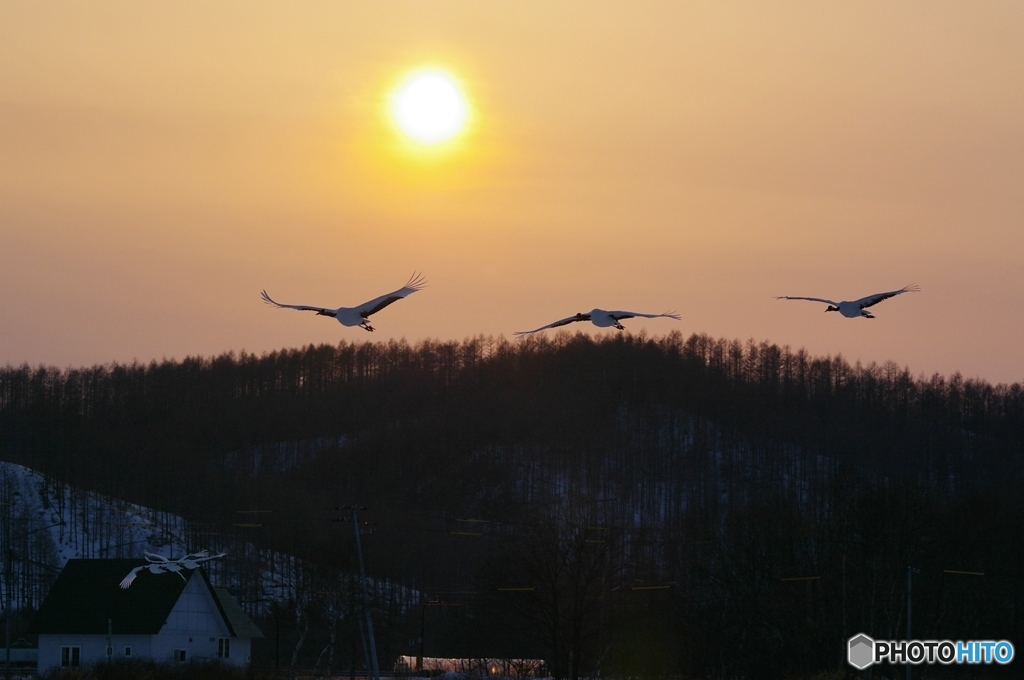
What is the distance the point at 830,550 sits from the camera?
75.7 metres

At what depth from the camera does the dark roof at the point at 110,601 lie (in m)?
73.6

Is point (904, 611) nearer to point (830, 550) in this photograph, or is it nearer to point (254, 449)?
point (830, 550)

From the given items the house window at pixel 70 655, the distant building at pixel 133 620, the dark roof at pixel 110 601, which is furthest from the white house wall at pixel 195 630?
the house window at pixel 70 655

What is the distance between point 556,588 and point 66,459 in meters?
105

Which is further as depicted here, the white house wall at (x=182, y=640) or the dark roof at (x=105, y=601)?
the dark roof at (x=105, y=601)

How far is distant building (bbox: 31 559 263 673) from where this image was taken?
73438mm

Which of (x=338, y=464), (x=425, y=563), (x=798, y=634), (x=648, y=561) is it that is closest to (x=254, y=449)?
(x=338, y=464)

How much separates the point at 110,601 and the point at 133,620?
173cm

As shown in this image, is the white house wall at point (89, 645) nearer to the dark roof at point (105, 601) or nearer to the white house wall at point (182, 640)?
the white house wall at point (182, 640)

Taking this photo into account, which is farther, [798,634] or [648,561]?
[648,561]

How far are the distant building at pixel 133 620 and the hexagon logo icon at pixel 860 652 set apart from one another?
100ft

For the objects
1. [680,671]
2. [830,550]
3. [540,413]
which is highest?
[540,413]

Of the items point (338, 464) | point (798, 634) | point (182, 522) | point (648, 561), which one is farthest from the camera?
point (338, 464)

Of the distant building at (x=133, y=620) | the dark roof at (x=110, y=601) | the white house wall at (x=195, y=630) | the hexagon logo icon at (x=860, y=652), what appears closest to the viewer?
the hexagon logo icon at (x=860, y=652)
